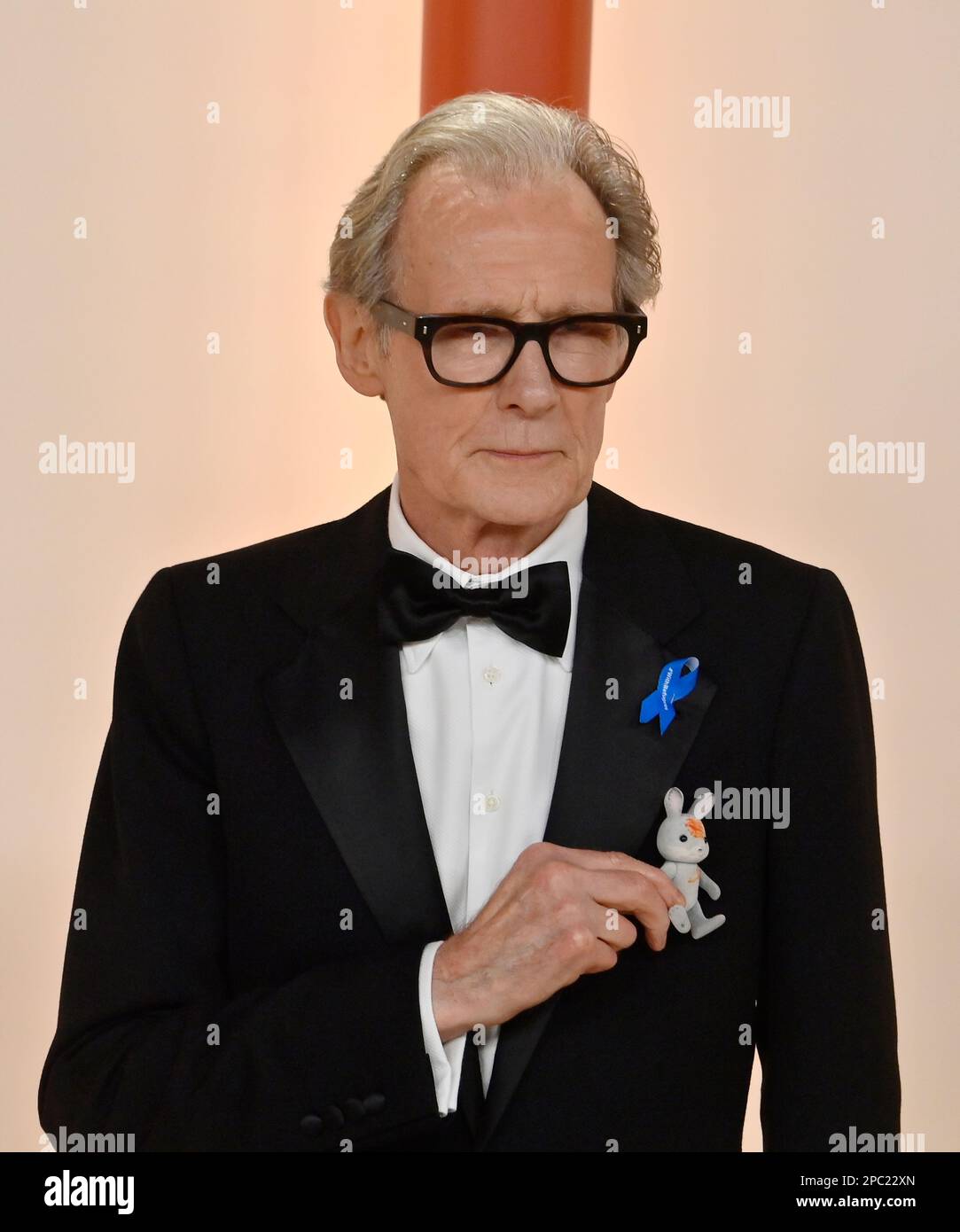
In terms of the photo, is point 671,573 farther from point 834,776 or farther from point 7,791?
point 7,791

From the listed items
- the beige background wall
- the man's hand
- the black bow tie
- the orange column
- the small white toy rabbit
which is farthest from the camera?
the beige background wall

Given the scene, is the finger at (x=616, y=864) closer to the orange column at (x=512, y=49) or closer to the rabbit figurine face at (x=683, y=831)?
the rabbit figurine face at (x=683, y=831)

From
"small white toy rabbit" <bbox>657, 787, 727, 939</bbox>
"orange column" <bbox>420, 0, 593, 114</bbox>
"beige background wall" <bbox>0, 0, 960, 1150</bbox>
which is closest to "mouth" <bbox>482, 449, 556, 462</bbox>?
"small white toy rabbit" <bbox>657, 787, 727, 939</bbox>

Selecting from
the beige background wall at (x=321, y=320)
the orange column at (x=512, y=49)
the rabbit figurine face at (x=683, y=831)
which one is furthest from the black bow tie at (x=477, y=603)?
the beige background wall at (x=321, y=320)

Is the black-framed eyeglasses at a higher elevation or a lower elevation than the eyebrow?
lower

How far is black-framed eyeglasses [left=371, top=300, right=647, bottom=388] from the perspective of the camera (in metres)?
1.68

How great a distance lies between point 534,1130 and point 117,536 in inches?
69.2

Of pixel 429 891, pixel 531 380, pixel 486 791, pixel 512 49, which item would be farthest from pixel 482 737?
pixel 512 49

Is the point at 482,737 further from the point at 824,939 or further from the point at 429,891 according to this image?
the point at 824,939

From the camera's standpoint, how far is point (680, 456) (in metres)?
3.14

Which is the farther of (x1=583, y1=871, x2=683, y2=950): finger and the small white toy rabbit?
the small white toy rabbit

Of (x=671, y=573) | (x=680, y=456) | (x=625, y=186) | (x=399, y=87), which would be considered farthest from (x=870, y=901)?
(x=399, y=87)

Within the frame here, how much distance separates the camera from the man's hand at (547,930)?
1579 mm

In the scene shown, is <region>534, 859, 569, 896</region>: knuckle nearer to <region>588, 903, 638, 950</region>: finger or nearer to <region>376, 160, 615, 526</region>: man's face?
<region>588, 903, 638, 950</region>: finger
